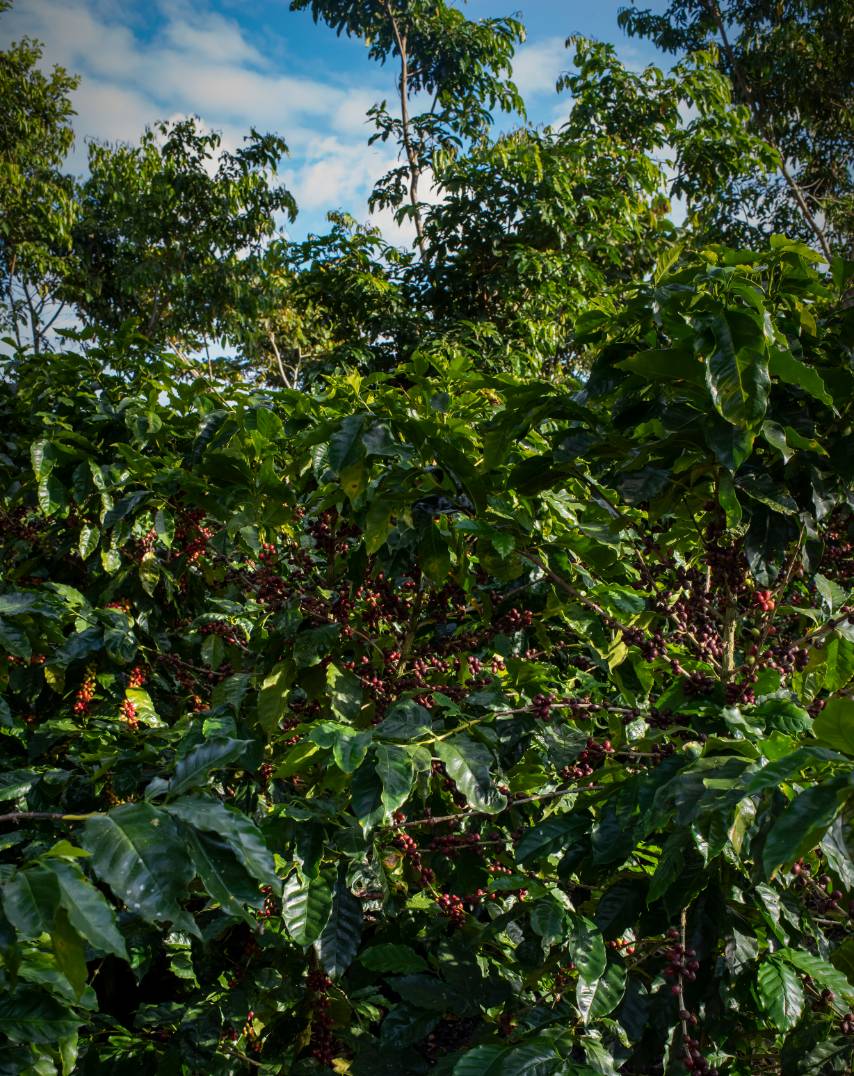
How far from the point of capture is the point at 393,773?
1.15m

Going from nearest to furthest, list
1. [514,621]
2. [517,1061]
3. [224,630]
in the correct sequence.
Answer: [517,1061], [514,621], [224,630]

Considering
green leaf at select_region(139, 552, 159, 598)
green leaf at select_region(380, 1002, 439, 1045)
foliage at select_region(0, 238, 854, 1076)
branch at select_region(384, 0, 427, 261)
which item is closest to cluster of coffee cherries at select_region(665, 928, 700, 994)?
foliage at select_region(0, 238, 854, 1076)

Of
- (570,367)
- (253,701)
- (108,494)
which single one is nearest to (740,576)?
(253,701)

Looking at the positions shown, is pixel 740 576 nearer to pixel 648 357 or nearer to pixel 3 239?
pixel 648 357

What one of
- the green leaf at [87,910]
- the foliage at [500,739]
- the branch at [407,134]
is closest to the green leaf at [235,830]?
the foliage at [500,739]

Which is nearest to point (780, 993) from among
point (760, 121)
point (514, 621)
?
point (514, 621)

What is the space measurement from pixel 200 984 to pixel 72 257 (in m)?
11.7

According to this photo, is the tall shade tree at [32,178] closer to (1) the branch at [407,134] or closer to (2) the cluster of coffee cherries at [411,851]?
(1) the branch at [407,134]

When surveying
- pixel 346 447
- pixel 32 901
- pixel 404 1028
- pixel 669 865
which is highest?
pixel 346 447

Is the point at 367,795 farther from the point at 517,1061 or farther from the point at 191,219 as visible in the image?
the point at 191,219

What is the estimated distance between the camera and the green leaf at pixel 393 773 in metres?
1.12

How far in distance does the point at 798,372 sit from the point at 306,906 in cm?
111

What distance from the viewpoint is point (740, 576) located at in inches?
60.7

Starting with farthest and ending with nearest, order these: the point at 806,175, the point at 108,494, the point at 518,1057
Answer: the point at 806,175
the point at 108,494
the point at 518,1057
